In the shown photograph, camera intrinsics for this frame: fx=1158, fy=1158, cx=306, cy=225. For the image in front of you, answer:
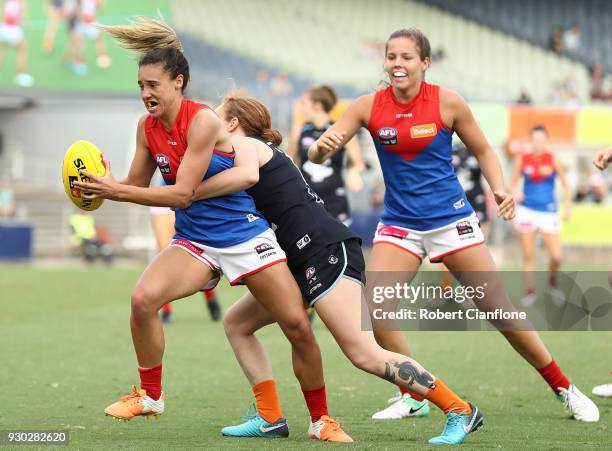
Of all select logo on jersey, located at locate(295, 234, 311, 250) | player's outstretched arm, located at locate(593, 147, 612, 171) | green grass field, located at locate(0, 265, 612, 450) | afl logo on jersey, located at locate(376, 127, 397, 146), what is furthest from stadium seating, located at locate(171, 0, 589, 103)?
select logo on jersey, located at locate(295, 234, 311, 250)

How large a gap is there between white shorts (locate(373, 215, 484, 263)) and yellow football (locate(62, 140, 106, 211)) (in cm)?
194

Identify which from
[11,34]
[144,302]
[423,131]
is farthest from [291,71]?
[144,302]

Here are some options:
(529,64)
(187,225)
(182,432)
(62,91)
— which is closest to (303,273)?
(187,225)

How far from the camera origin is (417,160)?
6.84m

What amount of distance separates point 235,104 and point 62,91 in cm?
2584

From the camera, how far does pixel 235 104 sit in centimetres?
638

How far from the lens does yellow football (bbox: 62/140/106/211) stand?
577 centimetres

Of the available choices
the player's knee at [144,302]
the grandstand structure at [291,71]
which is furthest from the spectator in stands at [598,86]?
the player's knee at [144,302]

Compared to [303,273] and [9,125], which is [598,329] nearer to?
[303,273]

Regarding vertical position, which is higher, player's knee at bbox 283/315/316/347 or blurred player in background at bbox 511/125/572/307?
player's knee at bbox 283/315/316/347

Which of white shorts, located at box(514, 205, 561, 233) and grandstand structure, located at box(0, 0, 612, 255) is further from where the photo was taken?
grandstand structure, located at box(0, 0, 612, 255)

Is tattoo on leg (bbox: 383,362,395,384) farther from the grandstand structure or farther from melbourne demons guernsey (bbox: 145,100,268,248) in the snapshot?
the grandstand structure

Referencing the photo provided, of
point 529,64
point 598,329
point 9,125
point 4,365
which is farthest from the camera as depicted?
point 529,64

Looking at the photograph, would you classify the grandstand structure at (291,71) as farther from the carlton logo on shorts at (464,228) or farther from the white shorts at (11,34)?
the carlton logo on shorts at (464,228)
